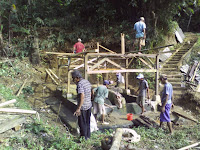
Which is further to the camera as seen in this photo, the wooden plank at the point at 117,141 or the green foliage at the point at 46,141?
the green foliage at the point at 46,141

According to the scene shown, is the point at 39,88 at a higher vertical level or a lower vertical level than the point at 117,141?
higher

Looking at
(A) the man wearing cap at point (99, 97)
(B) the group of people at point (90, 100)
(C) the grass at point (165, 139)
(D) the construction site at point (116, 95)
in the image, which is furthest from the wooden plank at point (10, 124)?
(C) the grass at point (165, 139)

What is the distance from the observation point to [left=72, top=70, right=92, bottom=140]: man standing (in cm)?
379

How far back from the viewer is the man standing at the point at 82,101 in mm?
3786

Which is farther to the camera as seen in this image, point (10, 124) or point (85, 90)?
point (85, 90)

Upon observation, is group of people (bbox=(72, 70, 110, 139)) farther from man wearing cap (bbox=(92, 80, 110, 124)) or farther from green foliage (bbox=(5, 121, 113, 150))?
man wearing cap (bbox=(92, 80, 110, 124))

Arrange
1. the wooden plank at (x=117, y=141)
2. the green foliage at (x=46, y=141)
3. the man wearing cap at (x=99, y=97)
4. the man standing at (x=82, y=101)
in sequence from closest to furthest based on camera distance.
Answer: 1. the wooden plank at (x=117, y=141)
2. the green foliage at (x=46, y=141)
3. the man standing at (x=82, y=101)
4. the man wearing cap at (x=99, y=97)

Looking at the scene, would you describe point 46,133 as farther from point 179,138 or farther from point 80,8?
point 80,8

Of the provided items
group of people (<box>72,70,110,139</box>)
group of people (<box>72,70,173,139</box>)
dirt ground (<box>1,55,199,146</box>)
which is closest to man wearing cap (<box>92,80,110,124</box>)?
group of people (<box>72,70,173,139</box>)

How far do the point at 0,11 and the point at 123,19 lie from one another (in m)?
10.1

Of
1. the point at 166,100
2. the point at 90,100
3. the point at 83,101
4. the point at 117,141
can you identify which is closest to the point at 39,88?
the point at 90,100

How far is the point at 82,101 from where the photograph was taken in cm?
377

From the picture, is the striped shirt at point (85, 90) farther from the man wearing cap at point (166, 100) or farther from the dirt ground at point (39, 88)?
the dirt ground at point (39, 88)

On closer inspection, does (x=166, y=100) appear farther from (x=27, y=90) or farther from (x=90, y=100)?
(x=27, y=90)
